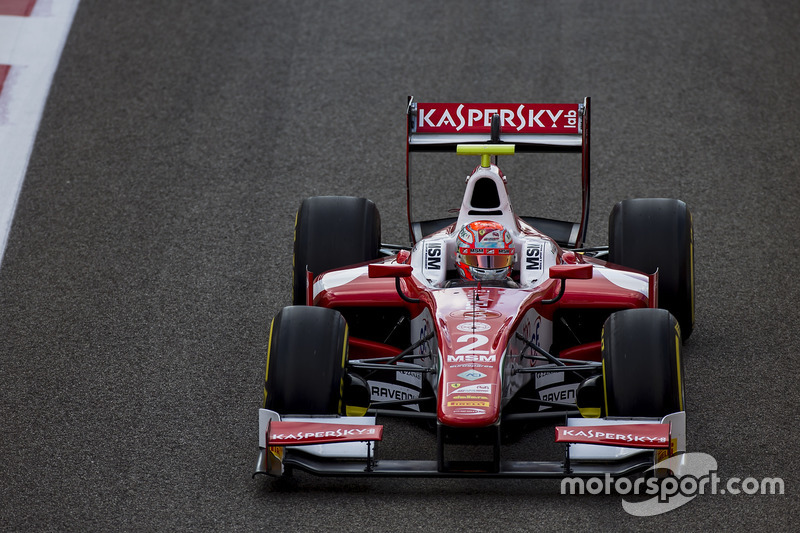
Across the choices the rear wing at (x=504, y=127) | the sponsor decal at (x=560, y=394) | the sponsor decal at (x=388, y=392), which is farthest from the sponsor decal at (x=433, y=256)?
the sponsor decal at (x=560, y=394)

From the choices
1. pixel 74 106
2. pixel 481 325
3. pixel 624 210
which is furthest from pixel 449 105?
pixel 74 106

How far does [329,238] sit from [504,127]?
141 cm

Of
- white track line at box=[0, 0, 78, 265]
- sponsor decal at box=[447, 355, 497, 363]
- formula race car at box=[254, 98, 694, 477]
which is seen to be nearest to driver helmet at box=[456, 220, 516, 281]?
formula race car at box=[254, 98, 694, 477]

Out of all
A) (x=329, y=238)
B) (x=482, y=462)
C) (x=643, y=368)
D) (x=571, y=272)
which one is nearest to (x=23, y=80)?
(x=329, y=238)

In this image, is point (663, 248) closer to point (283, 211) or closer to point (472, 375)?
point (472, 375)

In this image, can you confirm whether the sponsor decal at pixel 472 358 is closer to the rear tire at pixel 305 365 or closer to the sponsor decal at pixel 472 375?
the sponsor decal at pixel 472 375

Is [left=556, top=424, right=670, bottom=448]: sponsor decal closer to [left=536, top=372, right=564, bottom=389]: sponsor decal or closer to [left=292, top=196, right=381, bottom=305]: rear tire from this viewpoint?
[left=536, top=372, right=564, bottom=389]: sponsor decal

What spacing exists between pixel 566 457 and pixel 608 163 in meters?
5.26

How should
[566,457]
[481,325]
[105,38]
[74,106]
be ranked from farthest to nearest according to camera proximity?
1. [105,38]
2. [74,106]
3. [481,325]
4. [566,457]

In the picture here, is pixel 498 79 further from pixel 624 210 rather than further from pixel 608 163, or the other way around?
pixel 624 210

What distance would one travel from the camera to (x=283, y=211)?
1068 centimetres

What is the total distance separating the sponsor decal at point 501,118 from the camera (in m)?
8.66

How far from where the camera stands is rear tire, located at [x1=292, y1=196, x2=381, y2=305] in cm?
840

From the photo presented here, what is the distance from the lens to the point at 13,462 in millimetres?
7344
